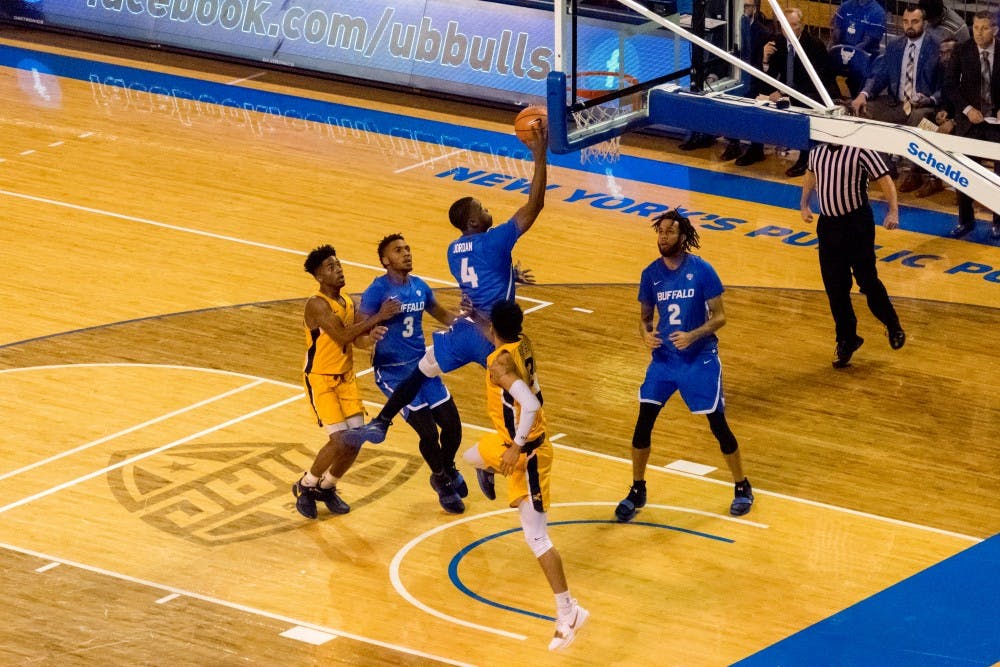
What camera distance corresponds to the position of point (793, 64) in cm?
1903

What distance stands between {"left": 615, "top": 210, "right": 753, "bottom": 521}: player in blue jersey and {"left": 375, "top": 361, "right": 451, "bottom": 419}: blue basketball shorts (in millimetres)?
1236

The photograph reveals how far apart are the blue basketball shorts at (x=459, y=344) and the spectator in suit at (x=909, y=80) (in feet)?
26.8

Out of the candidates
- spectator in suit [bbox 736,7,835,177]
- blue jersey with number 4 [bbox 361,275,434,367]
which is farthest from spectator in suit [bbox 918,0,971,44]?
blue jersey with number 4 [bbox 361,275,434,367]

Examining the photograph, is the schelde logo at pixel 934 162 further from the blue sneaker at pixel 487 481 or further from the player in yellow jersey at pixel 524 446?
the blue sneaker at pixel 487 481

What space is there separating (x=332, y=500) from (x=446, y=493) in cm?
71

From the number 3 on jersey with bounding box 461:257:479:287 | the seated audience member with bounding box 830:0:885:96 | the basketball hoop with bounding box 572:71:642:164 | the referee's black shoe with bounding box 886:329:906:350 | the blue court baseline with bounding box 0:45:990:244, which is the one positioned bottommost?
the referee's black shoe with bounding box 886:329:906:350

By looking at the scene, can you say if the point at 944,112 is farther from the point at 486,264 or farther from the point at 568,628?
the point at 568,628

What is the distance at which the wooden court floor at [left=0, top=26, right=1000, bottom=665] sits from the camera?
32.4ft

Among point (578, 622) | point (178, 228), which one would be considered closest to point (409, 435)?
point (578, 622)

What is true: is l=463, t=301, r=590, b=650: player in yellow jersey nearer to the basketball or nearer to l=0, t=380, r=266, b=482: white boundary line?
the basketball

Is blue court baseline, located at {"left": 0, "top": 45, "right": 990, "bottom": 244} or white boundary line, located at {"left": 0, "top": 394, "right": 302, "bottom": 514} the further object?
blue court baseline, located at {"left": 0, "top": 45, "right": 990, "bottom": 244}

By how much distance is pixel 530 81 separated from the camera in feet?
68.5

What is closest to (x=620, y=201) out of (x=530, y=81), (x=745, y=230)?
(x=745, y=230)

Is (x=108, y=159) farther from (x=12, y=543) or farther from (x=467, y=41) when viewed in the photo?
(x=12, y=543)
